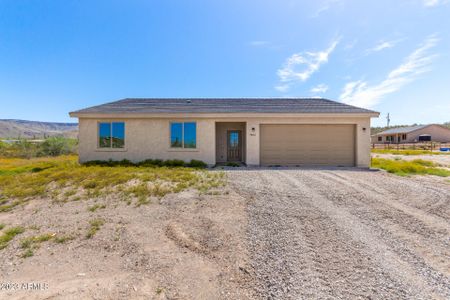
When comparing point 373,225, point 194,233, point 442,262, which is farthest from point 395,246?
point 194,233

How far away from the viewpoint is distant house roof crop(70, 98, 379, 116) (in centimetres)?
1060

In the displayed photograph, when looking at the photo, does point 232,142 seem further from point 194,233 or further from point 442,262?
point 442,262

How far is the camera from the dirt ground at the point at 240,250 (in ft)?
7.34

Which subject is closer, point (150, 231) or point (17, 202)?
point (150, 231)

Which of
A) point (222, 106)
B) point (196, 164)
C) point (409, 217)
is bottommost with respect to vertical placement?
point (409, 217)

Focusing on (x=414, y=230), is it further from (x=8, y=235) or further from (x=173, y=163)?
(x=173, y=163)

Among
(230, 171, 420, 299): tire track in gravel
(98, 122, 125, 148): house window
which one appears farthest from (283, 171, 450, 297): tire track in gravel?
(98, 122, 125, 148): house window

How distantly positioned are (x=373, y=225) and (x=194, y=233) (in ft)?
10.8

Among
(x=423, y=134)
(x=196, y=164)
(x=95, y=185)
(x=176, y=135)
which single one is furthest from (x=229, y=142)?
(x=423, y=134)

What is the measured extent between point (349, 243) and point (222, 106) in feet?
31.3

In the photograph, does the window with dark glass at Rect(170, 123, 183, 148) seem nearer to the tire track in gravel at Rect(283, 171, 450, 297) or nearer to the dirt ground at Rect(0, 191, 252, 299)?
the dirt ground at Rect(0, 191, 252, 299)

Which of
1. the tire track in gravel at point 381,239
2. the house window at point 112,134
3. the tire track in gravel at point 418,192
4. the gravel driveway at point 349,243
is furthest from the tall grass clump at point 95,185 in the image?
the tire track in gravel at point 418,192

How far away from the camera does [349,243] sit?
313cm

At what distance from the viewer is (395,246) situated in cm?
306
